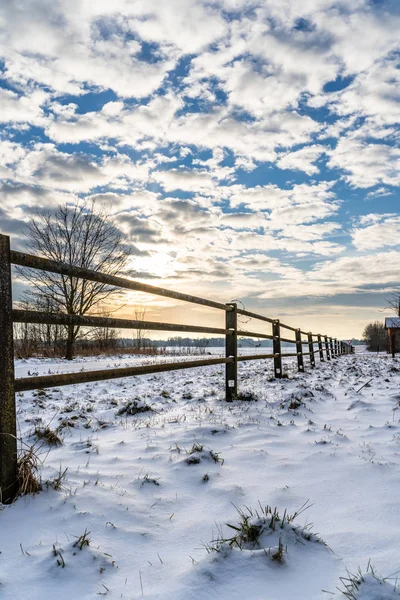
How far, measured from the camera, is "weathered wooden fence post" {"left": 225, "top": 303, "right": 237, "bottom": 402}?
17.5 feet

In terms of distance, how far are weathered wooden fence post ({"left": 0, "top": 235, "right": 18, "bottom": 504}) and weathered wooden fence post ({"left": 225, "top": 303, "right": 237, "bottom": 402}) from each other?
357 cm

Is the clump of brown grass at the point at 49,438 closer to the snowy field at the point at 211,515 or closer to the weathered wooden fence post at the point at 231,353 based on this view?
the snowy field at the point at 211,515

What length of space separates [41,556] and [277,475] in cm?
146

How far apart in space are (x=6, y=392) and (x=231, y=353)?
152 inches

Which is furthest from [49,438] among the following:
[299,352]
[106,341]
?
[106,341]

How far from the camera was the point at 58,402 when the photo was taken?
6.04 meters

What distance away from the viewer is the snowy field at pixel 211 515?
4.50ft

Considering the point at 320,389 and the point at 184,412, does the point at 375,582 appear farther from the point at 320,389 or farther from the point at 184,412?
the point at 320,389

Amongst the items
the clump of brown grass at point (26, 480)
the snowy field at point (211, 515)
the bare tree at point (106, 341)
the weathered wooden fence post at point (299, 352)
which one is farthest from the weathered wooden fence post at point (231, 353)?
the bare tree at point (106, 341)

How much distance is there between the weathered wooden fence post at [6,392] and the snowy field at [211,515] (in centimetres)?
14

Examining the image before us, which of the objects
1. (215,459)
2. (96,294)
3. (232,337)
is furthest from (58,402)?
(96,294)

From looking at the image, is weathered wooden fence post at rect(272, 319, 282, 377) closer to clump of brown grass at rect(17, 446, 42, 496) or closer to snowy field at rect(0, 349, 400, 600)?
snowy field at rect(0, 349, 400, 600)

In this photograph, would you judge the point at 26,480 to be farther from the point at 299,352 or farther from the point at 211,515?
the point at 299,352

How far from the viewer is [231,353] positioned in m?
5.58
